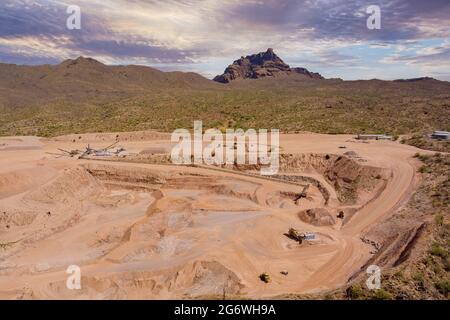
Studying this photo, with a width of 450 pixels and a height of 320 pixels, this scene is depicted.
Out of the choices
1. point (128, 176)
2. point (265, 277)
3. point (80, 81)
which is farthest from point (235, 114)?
point (80, 81)

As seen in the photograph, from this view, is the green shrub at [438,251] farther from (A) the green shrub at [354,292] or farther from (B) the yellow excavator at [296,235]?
(B) the yellow excavator at [296,235]

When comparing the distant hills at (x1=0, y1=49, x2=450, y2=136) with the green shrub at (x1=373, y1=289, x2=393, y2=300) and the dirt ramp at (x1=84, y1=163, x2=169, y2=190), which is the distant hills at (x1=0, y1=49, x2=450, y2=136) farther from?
the green shrub at (x1=373, y1=289, x2=393, y2=300)

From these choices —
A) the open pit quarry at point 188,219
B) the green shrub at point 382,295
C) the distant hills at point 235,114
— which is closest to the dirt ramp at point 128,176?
the open pit quarry at point 188,219

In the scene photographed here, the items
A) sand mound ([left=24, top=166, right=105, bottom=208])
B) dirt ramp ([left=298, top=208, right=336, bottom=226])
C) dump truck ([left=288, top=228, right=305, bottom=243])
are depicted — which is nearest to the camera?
dump truck ([left=288, top=228, right=305, bottom=243])

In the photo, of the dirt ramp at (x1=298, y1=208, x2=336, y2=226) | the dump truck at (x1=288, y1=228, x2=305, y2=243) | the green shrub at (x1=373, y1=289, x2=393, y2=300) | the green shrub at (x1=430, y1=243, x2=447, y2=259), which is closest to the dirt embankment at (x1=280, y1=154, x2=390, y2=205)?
the dirt ramp at (x1=298, y1=208, x2=336, y2=226)

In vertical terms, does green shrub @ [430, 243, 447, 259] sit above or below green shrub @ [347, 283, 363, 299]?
above

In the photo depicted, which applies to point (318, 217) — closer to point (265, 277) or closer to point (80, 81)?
point (265, 277)

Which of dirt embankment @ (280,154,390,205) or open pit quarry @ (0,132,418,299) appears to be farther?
dirt embankment @ (280,154,390,205)

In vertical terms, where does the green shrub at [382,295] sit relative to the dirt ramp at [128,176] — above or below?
below

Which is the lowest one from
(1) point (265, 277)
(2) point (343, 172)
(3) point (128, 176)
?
(1) point (265, 277)
